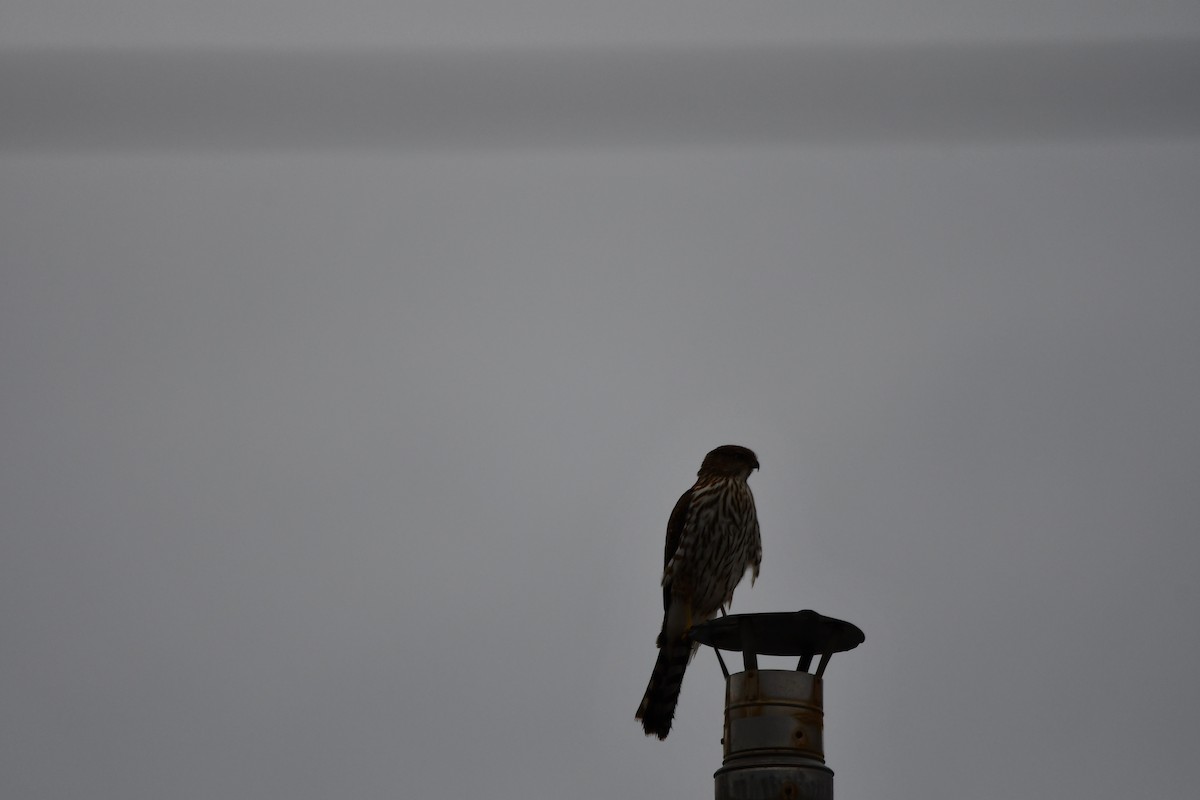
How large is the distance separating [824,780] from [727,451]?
3.37m

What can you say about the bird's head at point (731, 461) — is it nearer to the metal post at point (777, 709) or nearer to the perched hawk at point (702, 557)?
the perched hawk at point (702, 557)

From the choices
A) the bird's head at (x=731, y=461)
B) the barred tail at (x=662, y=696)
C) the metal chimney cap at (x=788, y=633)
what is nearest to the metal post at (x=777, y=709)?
the metal chimney cap at (x=788, y=633)

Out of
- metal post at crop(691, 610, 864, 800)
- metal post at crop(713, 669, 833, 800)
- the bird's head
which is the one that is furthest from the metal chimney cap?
the bird's head

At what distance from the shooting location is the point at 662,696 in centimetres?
1067

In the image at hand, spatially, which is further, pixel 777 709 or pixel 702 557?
pixel 702 557

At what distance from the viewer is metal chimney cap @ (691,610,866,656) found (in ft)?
29.5

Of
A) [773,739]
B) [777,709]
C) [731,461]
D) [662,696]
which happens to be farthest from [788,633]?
[731,461]

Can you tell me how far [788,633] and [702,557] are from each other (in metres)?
2.01

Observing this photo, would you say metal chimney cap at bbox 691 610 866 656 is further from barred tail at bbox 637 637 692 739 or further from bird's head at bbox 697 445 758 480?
bird's head at bbox 697 445 758 480

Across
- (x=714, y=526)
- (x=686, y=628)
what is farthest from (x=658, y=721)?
(x=714, y=526)

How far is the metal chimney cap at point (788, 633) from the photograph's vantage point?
8977 millimetres

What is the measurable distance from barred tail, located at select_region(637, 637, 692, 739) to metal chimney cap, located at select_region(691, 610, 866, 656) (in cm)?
157

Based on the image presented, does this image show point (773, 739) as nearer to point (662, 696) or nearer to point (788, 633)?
point (788, 633)

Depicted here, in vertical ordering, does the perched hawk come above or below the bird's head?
below
